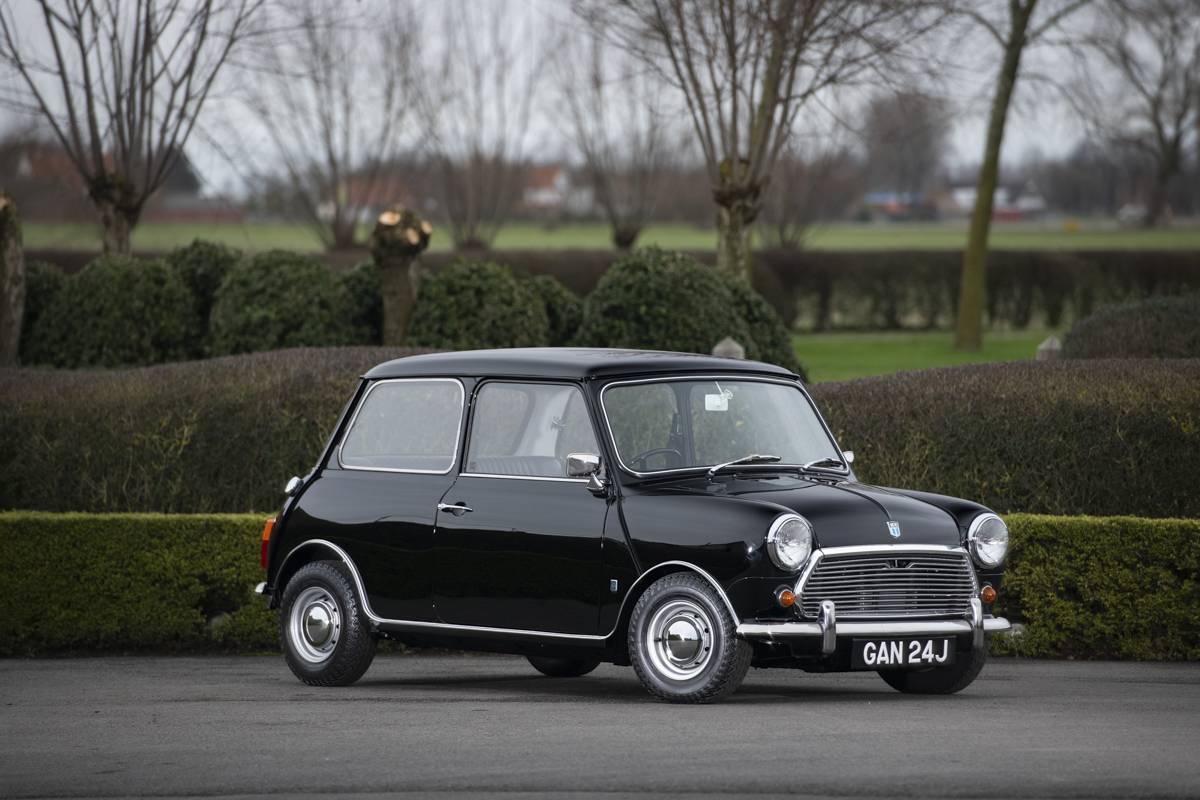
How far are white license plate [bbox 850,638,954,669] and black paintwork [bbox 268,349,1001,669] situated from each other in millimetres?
126

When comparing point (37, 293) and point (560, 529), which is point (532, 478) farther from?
point (37, 293)

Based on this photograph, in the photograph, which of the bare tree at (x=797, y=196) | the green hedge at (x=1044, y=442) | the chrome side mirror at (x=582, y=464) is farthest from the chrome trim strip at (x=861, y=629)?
the bare tree at (x=797, y=196)

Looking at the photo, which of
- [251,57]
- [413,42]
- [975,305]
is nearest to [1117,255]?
[975,305]

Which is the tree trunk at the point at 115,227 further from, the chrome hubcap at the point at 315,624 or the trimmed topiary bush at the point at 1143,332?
the chrome hubcap at the point at 315,624

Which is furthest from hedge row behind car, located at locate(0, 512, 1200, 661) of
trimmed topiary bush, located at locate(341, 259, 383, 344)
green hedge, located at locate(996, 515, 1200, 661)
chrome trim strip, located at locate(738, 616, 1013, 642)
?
trimmed topiary bush, located at locate(341, 259, 383, 344)

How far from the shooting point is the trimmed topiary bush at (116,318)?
21.3 metres

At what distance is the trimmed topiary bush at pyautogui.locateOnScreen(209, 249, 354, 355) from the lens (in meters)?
20.2

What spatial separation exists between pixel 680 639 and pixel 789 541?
0.70 metres

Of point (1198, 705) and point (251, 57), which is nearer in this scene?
point (1198, 705)

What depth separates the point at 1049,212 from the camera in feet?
411

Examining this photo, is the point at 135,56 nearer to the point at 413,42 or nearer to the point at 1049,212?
the point at 413,42

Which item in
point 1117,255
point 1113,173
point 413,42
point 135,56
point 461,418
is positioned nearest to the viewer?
point 461,418

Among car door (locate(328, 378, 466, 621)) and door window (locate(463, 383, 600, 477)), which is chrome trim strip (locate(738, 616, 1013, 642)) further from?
car door (locate(328, 378, 466, 621))

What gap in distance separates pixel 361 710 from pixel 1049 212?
121715 mm
